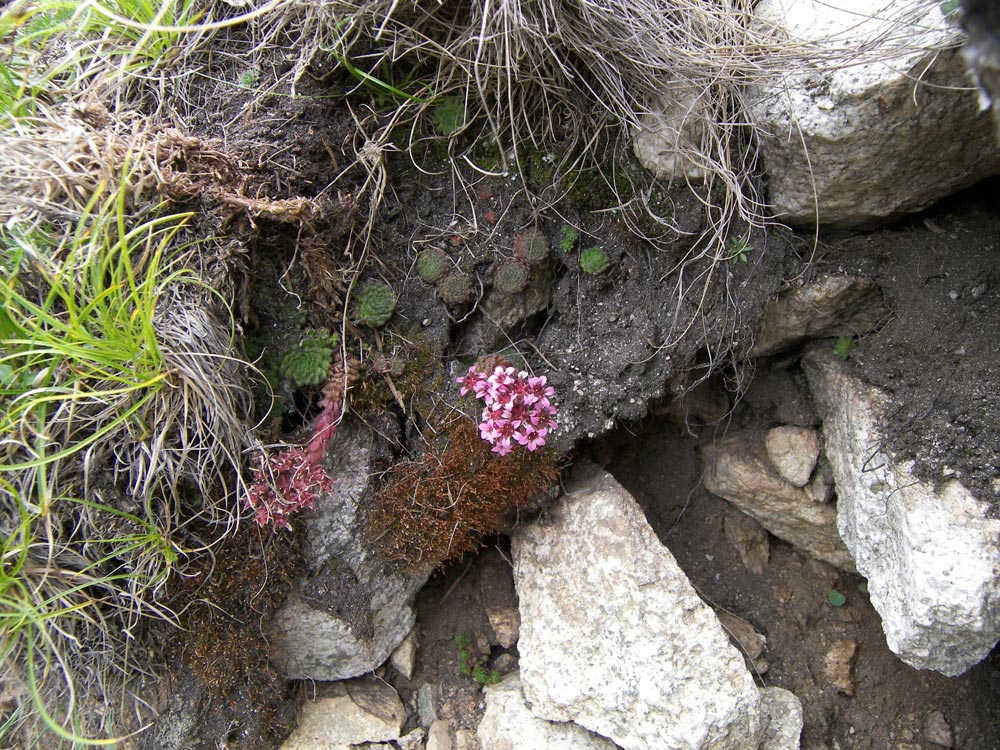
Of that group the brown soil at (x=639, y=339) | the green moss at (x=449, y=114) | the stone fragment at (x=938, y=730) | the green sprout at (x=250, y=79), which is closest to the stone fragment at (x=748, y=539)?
the brown soil at (x=639, y=339)

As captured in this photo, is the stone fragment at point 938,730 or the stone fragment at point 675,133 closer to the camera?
the stone fragment at point 675,133

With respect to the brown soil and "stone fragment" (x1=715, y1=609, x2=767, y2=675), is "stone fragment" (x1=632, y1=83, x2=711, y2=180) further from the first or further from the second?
"stone fragment" (x1=715, y1=609, x2=767, y2=675)

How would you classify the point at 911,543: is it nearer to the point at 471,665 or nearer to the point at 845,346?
the point at 845,346

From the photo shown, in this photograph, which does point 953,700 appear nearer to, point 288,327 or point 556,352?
point 556,352

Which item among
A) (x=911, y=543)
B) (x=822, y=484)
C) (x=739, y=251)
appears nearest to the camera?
(x=911, y=543)

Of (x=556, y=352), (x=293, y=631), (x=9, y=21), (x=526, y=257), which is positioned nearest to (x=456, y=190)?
(x=526, y=257)

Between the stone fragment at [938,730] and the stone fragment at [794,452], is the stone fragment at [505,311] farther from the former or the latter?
the stone fragment at [938,730]

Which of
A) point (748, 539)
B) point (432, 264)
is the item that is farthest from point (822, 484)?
point (432, 264)

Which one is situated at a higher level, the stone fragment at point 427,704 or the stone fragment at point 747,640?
the stone fragment at point 747,640

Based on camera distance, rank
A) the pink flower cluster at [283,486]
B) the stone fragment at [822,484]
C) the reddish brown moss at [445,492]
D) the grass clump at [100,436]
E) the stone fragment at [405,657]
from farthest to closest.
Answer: the stone fragment at [822,484] < the stone fragment at [405,657] < the reddish brown moss at [445,492] < the pink flower cluster at [283,486] < the grass clump at [100,436]
